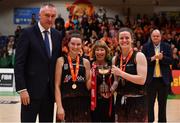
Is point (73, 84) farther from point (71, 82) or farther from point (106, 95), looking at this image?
point (106, 95)

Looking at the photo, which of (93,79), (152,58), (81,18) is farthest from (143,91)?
(81,18)

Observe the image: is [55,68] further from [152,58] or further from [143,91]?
[152,58]

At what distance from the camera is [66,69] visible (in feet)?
13.1

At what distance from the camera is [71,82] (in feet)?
13.2

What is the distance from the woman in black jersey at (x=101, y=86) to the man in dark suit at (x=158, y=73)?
199cm

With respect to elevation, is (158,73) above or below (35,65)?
below

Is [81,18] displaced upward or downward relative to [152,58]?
upward

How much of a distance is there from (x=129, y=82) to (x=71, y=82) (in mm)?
629

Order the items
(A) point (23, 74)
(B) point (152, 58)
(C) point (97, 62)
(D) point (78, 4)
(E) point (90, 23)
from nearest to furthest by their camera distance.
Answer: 1. (A) point (23, 74)
2. (C) point (97, 62)
3. (B) point (152, 58)
4. (E) point (90, 23)
5. (D) point (78, 4)

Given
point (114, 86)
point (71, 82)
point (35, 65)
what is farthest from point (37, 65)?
point (114, 86)

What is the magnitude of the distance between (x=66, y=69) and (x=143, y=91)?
868mm

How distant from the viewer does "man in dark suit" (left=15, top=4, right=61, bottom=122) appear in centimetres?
396

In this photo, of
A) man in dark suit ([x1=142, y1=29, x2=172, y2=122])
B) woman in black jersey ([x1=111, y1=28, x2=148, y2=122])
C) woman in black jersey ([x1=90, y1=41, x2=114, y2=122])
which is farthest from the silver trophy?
man in dark suit ([x1=142, y1=29, x2=172, y2=122])

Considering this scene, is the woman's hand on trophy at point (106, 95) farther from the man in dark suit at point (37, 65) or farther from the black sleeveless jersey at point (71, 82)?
the man in dark suit at point (37, 65)
